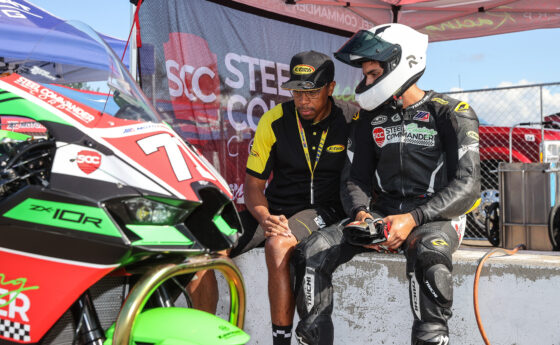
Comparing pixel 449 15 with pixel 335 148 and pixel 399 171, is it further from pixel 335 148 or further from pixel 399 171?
pixel 399 171

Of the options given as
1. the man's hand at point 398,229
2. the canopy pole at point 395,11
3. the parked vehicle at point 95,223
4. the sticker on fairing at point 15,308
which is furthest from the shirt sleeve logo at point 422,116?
the canopy pole at point 395,11

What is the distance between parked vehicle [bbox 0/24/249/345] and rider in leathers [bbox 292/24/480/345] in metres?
1.01

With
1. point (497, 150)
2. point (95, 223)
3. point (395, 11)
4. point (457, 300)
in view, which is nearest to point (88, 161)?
point (95, 223)

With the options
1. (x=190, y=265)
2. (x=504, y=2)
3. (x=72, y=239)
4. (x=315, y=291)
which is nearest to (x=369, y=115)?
(x=315, y=291)

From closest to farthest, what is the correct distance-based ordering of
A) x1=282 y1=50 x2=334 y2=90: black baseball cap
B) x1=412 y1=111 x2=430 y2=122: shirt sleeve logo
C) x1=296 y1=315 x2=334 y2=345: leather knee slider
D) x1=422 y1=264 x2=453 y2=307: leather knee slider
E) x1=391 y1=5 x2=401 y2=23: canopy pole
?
x1=422 y1=264 x2=453 y2=307: leather knee slider → x1=296 y1=315 x2=334 y2=345: leather knee slider → x1=412 y1=111 x2=430 y2=122: shirt sleeve logo → x1=282 y1=50 x2=334 y2=90: black baseball cap → x1=391 y1=5 x2=401 y2=23: canopy pole

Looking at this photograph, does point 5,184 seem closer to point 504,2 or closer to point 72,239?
point 72,239

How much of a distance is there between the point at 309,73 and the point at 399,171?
83 centimetres

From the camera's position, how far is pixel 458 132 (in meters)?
2.85

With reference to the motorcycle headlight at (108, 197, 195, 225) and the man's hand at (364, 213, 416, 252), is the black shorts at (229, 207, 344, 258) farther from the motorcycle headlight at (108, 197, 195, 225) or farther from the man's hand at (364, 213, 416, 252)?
the motorcycle headlight at (108, 197, 195, 225)

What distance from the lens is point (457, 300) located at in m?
3.01

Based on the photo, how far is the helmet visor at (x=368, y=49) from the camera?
2.98 m

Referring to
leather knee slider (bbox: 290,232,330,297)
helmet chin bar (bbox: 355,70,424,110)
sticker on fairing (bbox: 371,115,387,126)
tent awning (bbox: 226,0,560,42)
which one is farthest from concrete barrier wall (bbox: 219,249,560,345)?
tent awning (bbox: 226,0,560,42)

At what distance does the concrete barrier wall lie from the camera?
285 centimetres

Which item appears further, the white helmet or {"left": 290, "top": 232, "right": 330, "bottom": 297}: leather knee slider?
the white helmet
